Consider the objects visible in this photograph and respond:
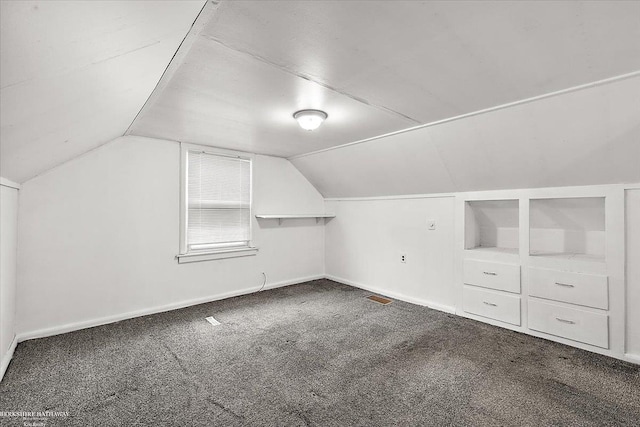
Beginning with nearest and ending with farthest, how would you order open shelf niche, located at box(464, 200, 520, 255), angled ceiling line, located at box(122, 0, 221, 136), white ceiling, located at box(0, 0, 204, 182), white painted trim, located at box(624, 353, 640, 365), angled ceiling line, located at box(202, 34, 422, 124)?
white ceiling, located at box(0, 0, 204, 182)
angled ceiling line, located at box(122, 0, 221, 136)
angled ceiling line, located at box(202, 34, 422, 124)
white painted trim, located at box(624, 353, 640, 365)
open shelf niche, located at box(464, 200, 520, 255)

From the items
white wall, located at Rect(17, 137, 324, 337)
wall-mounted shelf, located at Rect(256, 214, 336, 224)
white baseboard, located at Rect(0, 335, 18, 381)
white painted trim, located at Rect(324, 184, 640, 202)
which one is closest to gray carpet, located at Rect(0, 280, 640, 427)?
white baseboard, located at Rect(0, 335, 18, 381)

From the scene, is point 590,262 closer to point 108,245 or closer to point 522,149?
point 522,149

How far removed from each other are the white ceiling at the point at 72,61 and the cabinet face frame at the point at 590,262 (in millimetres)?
3106

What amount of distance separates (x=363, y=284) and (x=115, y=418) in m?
3.36

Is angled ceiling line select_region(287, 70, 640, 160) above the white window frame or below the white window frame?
above

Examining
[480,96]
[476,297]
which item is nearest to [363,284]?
[476,297]

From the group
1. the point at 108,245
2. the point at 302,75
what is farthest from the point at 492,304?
the point at 108,245

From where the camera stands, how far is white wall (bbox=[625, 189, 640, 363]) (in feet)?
7.64

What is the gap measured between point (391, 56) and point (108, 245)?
3.22 m

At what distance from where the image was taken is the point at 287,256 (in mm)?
4652

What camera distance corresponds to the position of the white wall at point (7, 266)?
2.13m

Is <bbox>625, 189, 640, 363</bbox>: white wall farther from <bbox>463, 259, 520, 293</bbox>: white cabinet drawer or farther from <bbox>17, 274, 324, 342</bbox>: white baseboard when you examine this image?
<bbox>17, 274, 324, 342</bbox>: white baseboard

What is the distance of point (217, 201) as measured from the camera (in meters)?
3.91

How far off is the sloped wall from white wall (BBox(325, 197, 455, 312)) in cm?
37
